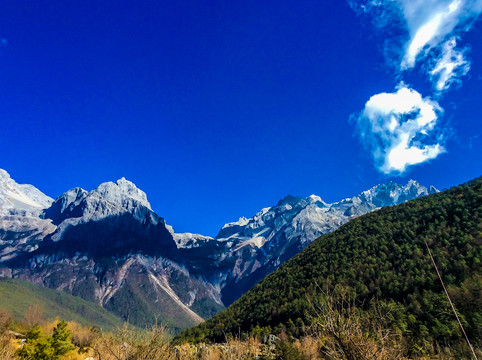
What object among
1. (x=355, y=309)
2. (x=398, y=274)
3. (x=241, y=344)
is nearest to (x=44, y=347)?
(x=241, y=344)

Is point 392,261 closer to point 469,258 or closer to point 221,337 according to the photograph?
point 469,258

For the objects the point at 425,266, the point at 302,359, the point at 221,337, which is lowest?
the point at 221,337

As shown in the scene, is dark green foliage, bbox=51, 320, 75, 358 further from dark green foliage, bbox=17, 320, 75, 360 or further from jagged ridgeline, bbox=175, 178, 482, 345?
jagged ridgeline, bbox=175, 178, 482, 345

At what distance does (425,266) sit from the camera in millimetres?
63250

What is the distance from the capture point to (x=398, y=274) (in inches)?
2544

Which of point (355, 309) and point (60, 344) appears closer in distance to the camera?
point (355, 309)

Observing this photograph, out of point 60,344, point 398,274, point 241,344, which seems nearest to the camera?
point 241,344

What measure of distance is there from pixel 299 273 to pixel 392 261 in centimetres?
2801

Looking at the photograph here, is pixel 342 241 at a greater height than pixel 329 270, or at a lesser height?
greater

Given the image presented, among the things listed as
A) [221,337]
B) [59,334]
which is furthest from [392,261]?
[59,334]

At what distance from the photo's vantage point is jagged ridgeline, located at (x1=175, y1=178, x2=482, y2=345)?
1789 inches

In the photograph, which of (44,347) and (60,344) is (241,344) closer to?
Result: (44,347)

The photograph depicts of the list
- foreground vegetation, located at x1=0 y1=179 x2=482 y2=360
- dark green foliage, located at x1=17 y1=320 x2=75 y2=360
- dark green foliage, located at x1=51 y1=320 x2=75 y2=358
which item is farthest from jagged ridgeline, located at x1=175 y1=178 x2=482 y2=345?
dark green foliage, located at x1=17 y1=320 x2=75 y2=360

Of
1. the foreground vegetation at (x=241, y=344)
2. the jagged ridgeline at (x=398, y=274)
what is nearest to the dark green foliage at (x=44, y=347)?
the foreground vegetation at (x=241, y=344)
